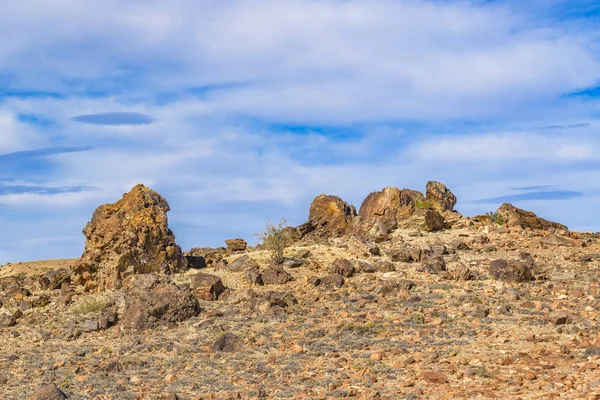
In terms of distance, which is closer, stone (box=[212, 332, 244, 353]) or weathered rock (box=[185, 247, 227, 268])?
stone (box=[212, 332, 244, 353])

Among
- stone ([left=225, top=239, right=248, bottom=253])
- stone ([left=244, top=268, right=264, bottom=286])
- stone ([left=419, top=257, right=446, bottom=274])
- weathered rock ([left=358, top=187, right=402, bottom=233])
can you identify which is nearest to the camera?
stone ([left=244, top=268, right=264, bottom=286])

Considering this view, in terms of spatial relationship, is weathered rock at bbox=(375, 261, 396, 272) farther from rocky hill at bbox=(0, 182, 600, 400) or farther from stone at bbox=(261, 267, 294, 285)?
stone at bbox=(261, 267, 294, 285)

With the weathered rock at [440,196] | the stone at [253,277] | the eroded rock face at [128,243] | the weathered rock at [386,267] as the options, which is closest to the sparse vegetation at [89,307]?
the eroded rock face at [128,243]

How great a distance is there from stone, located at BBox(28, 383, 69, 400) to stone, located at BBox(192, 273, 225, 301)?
6.89 m

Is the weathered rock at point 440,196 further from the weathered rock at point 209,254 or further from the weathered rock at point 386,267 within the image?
the weathered rock at point 386,267

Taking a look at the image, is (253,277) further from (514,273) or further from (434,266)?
(514,273)

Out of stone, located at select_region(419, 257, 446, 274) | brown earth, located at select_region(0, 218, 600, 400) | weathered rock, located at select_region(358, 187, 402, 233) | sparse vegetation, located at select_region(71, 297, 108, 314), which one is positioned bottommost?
brown earth, located at select_region(0, 218, 600, 400)

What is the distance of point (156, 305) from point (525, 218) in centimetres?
1878

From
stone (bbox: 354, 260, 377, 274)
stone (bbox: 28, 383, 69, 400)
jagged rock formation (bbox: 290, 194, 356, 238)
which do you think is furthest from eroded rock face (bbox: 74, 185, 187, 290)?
stone (bbox: 28, 383, 69, 400)

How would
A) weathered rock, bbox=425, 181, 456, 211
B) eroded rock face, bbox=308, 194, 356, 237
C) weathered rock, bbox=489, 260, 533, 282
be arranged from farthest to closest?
weathered rock, bbox=425, 181, 456, 211, eroded rock face, bbox=308, 194, 356, 237, weathered rock, bbox=489, 260, 533, 282

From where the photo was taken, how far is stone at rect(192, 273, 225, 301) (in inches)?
746

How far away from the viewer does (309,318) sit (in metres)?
16.4

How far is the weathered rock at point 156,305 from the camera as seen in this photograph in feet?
55.4

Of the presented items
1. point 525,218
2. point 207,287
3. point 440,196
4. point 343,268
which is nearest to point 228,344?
point 207,287
